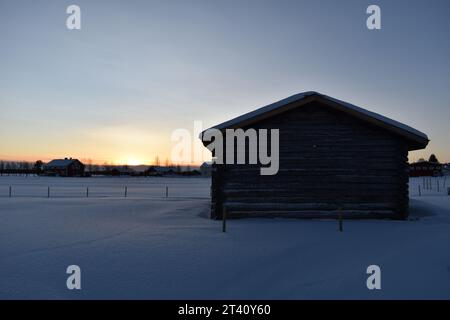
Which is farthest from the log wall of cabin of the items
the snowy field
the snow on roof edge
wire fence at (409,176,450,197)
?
wire fence at (409,176,450,197)

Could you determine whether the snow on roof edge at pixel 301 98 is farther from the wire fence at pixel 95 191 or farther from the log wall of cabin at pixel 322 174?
the wire fence at pixel 95 191

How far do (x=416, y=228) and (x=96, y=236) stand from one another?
10169 mm

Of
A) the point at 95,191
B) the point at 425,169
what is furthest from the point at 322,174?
the point at 425,169

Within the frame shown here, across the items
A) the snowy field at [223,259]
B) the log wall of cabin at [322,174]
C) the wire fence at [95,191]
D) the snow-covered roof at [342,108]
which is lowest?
the wire fence at [95,191]

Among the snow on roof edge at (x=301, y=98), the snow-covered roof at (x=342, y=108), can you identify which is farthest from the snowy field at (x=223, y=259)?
the snow on roof edge at (x=301, y=98)

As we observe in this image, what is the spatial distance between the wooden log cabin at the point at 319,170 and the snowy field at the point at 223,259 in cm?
106

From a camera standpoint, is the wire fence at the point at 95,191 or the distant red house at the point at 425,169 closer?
the wire fence at the point at 95,191

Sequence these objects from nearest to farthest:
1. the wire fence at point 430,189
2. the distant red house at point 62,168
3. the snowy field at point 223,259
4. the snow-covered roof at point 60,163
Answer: the snowy field at point 223,259 → the wire fence at point 430,189 → the distant red house at point 62,168 → the snow-covered roof at point 60,163

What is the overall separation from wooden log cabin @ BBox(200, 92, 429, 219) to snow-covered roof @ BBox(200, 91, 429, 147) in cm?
5

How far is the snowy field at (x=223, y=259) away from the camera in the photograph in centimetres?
491

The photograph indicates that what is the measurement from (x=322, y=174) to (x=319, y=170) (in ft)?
0.65

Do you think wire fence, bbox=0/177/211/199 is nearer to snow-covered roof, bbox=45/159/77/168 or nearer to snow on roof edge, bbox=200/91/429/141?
snow on roof edge, bbox=200/91/429/141
